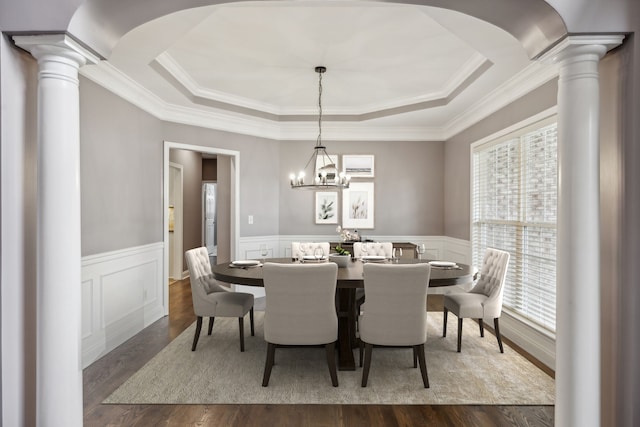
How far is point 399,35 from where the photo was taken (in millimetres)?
3379

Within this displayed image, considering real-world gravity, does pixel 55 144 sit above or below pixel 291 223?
above

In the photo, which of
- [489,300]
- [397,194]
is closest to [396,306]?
[489,300]

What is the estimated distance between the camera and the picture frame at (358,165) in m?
6.27

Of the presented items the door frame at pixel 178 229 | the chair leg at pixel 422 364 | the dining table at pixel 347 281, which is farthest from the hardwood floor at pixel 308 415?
the door frame at pixel 178 229

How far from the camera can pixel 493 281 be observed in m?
3.78

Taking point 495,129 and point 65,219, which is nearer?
point 65,219

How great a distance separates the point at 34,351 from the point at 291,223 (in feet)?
14.9

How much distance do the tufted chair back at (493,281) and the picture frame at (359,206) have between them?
250cm

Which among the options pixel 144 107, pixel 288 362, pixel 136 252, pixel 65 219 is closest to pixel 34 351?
pixel 65 219

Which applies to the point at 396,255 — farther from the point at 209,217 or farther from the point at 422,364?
the point at 209,217

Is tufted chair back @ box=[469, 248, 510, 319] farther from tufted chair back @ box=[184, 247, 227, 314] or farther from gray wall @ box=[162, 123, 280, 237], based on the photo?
gray wall @ box=[162, 123, 280, 237]

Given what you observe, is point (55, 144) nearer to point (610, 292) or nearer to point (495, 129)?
point (610, 292)

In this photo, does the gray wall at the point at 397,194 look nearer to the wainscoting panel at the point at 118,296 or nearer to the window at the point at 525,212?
the window at the point at 525,212

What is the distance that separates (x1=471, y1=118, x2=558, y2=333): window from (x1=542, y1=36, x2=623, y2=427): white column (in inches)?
56.9
